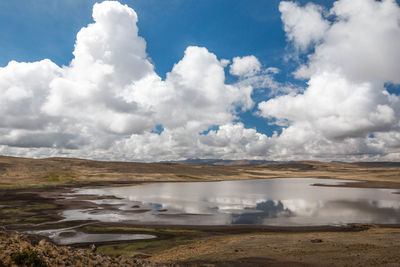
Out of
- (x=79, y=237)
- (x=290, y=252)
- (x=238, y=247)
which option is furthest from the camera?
(x=79, y=237)

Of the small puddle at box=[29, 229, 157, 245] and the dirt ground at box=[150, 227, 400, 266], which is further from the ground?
the dirt ground at box=[150, 227, 400, 266]

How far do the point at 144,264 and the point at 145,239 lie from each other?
13.7 m

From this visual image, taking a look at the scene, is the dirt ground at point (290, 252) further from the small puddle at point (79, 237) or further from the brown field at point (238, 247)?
the small puddle at point (79, 237)

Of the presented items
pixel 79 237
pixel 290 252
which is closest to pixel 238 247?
pixel 290 252

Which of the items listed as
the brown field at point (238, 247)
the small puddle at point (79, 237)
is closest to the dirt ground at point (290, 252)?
the brown field at point (238, 247)

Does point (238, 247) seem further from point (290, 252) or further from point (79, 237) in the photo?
point (79, 237)

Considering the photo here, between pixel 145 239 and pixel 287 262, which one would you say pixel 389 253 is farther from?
pixel 145 239

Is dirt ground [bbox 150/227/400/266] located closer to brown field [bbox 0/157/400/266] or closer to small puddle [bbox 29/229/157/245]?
brown field [bbox 0/157/400/266]

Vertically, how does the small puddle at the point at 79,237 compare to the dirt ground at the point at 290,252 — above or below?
below

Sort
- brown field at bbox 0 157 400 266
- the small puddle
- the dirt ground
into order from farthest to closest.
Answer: the small puddle < the dirt ground < brown field at bbox 0 157 400 266

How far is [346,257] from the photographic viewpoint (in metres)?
22.9

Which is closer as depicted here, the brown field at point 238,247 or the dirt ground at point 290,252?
the brown field at point 238,247

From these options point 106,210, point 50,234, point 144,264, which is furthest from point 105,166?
point 144,264

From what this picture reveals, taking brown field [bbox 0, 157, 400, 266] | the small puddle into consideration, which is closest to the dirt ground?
brown field [bbox 0, 157, 400, 266]
